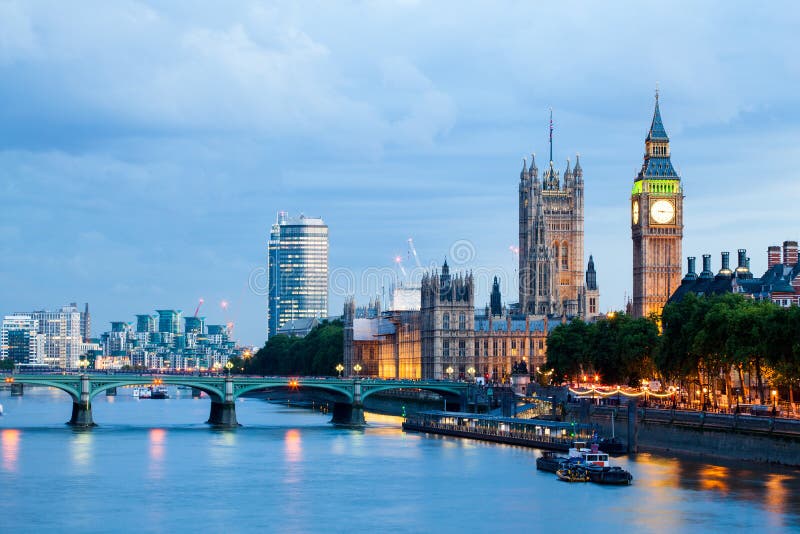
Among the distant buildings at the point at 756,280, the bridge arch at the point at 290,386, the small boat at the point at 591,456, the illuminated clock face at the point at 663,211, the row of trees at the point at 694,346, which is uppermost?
the illuminated clock face at the point at 663,211

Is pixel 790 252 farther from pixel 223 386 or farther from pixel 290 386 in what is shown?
pixel 223 386

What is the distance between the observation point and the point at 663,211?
177625 millimetres

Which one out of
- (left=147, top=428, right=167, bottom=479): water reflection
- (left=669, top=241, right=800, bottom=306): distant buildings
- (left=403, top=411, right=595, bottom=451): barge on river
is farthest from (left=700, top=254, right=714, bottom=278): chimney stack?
(left=147, top=428, right=167, bottom=479): water reflection

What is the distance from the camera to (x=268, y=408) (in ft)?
631

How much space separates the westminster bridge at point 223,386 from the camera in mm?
129875

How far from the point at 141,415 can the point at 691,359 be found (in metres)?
77.6

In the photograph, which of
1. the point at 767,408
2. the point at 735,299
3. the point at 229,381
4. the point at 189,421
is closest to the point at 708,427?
the point at 767,408

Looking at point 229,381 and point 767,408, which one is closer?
point 767,408

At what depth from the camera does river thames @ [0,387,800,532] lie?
71938 millimetres

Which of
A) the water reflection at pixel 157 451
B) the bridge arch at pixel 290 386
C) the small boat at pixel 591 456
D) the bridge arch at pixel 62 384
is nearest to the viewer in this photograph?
the small boat at pixel 591 456

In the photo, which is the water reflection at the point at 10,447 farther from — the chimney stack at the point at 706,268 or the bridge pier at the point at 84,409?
the chimney stack at the point at 706,268

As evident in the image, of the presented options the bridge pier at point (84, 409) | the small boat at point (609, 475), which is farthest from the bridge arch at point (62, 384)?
the small boat at point (609, 475)

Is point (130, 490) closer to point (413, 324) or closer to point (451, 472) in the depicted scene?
point (451, 472)

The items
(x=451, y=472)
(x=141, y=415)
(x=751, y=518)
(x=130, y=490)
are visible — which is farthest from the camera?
(x=141, y=415)
